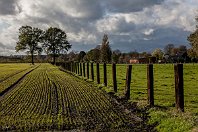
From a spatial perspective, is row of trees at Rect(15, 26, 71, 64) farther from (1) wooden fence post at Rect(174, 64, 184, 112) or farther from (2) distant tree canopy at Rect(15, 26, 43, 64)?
(1) wooden fence post at Rect(174, 64, 184, 112)

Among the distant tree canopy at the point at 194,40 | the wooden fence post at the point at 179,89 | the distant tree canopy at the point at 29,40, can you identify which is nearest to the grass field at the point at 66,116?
the wooden fence post at the point at 179,89

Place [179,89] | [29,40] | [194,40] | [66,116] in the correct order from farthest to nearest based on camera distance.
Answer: [29,40] → [194,40] → [66,116] → [179,89]

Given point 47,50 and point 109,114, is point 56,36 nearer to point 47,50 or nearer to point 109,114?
point 47,50

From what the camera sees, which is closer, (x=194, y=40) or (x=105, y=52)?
(x=194, y=40)

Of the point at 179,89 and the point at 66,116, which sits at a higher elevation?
the point at 179,89

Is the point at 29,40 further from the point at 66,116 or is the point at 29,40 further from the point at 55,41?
the point at 66,116

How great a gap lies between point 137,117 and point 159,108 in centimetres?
139

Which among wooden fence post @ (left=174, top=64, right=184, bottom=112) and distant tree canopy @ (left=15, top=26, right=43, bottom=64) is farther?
distant tree canopy @ (left=15, top=26, right=43, bottom=64)

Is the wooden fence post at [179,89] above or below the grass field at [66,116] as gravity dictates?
above

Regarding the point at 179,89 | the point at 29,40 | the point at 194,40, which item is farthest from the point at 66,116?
the point at 29,40

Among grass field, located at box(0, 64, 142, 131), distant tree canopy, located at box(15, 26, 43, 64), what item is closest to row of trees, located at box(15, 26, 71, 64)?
distant tree canopy, located at box(15, 26, 43, 64)

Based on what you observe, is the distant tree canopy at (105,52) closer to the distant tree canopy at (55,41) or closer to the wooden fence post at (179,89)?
the distant tree canopy at (55,41)

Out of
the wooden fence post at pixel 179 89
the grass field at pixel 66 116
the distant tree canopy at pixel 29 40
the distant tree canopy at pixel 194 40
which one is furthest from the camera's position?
the distant tree canopy at pixel 29 40

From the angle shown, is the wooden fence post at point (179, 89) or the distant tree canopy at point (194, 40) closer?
the wooden fence post at point (179, 89)
